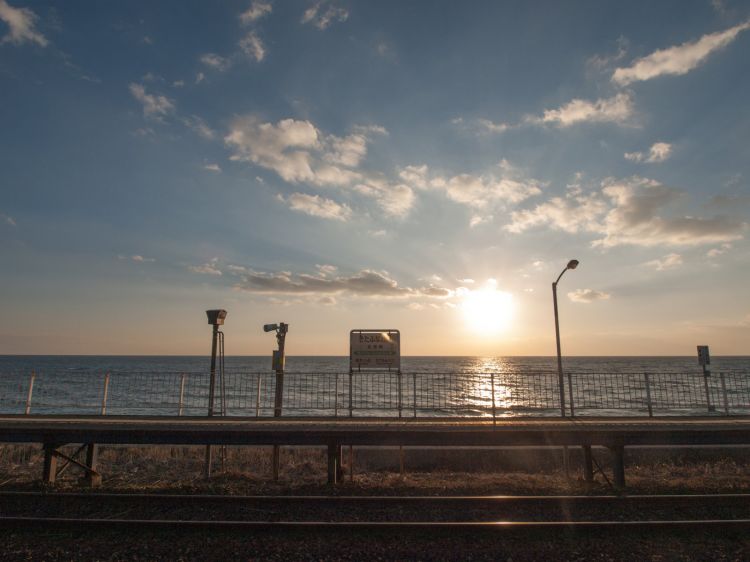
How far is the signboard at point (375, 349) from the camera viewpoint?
553 inches

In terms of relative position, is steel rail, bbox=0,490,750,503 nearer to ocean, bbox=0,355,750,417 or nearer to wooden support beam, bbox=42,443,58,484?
wooden support beam, bbox=42,443,58,484

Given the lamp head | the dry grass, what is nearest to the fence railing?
the dry grass

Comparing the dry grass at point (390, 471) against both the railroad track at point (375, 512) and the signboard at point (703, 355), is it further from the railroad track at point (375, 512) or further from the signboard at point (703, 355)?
the signboard at point (703, 355)

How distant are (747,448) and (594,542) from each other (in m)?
12.6

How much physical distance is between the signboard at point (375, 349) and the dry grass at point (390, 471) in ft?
9.82

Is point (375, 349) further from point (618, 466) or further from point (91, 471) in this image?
point (91, 471)

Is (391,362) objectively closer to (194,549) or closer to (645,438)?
(645,438)

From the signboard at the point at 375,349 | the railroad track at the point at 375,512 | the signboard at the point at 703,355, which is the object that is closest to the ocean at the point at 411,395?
the signboard at the point at 375,349

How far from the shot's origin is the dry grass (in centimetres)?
989

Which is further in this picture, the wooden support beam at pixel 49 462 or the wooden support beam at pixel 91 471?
the wooden support beam at pixel 91 471

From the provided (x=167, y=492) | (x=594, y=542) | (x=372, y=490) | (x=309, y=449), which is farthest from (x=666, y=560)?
(x=309, y=449)

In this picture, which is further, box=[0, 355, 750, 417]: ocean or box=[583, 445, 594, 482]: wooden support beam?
box=[0, 355, 750, 417]: ocean

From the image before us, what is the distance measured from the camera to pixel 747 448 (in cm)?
1562

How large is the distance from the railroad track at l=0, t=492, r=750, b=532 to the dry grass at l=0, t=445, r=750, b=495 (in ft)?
3.24
